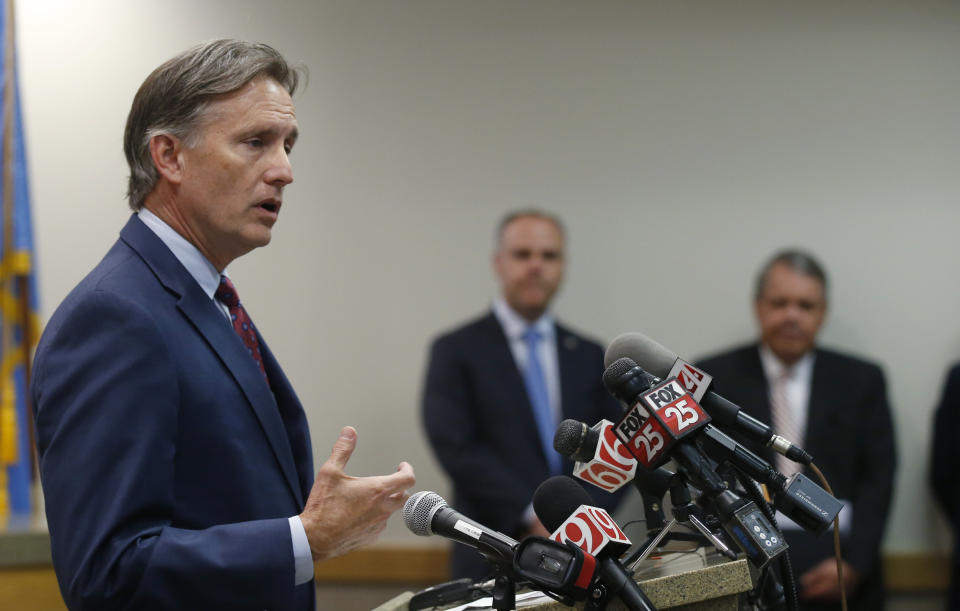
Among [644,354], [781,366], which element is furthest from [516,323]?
[644,354]

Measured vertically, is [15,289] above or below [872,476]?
above

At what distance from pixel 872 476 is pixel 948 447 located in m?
0.49

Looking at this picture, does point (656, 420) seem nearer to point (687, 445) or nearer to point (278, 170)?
point (687, 445)

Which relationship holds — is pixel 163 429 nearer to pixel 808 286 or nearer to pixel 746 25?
pixel 808 286

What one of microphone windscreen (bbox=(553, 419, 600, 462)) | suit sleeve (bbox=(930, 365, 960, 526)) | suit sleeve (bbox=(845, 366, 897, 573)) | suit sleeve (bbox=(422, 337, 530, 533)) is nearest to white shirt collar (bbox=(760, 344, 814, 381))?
suit sleeve (bbox=(845, 366, 897, 573))

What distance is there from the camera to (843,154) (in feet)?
14.4

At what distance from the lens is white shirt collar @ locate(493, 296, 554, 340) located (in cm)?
376

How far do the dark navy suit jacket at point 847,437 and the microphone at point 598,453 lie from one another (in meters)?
2.37

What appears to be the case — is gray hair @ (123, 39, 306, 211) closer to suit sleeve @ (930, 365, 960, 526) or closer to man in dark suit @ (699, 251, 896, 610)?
man in dark suit @ (699, 251, 896, 610)

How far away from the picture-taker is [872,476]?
381 centimetres

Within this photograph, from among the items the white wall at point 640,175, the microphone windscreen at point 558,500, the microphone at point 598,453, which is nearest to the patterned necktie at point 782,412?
the white wall at point 640,175

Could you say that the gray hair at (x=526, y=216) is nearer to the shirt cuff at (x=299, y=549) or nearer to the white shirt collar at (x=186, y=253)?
the white shirt collar at (x=186, y=253)

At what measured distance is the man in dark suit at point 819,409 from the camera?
3646 millimetres

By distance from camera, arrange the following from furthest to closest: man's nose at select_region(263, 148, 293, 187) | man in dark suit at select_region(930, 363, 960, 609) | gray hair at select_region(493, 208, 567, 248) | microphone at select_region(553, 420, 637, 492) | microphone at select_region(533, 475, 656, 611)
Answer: man in dark suit at select_region(930, 363, 960, 609) → gray hair at select_region(493, 208, 567, 248) → man's nose at select_region(263, 148, 293, 187) → microphone at select_region(553, 420, 637, 492) → microphone at select_region(533, 475, 656, 611)
